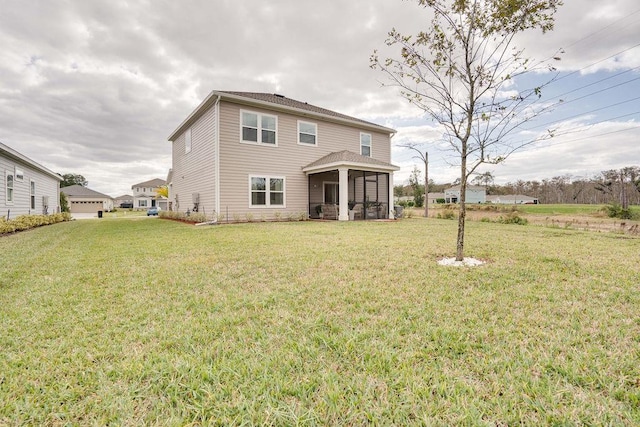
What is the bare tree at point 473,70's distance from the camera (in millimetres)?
4652

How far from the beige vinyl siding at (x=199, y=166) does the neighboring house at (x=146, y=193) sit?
44294 mm

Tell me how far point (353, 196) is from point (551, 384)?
1625 cm

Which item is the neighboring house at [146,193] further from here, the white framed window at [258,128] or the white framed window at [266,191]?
the white framed window at [258,128]

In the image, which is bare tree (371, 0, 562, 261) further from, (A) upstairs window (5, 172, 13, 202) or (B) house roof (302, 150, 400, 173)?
(A) upstairs window (5, 172, 13, 202)

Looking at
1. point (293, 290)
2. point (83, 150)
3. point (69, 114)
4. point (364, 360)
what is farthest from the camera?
point (83, 150)

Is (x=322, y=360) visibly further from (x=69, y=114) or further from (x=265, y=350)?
(x=69, y=114)

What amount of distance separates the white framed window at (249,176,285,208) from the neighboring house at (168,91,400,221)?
1.9 inches

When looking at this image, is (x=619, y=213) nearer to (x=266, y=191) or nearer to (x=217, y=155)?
(x=266, y=191)

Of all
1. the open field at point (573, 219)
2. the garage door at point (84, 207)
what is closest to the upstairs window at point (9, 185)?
the open field at point (573, 219)

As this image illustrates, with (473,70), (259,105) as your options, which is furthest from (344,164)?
(473,70)

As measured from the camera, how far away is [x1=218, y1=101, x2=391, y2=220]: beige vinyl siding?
505 inches

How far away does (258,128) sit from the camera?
13617 mm

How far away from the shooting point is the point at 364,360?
197 centimetres

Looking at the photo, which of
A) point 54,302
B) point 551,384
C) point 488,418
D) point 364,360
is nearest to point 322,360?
point 364,360
